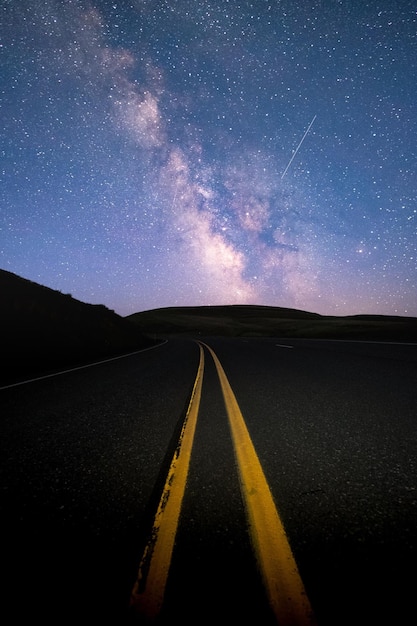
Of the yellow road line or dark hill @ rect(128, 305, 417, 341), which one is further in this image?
dark hill @ rect(128, 305, 417, 341)

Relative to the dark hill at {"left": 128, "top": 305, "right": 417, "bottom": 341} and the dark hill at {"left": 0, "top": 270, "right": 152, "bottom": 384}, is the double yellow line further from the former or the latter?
the dark hill at {"left": 128, "top": 305, "right": 417, "bottom": 341}

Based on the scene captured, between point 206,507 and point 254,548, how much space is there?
0.50 metres

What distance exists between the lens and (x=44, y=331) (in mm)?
13203

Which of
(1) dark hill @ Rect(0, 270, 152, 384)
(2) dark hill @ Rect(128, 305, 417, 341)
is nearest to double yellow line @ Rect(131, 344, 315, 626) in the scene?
(1) dark hill @ Rect(0, 270, 152, 384)

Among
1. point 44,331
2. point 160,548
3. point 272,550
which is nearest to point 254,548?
point 272,550

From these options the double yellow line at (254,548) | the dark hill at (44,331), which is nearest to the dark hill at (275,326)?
the dark hill at (44,331)

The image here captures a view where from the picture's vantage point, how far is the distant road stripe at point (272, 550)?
4.07 feet

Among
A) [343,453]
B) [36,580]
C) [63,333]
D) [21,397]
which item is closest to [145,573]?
[36,580]

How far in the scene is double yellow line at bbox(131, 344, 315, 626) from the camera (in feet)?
4.13

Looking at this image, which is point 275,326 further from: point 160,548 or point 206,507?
point 160,548

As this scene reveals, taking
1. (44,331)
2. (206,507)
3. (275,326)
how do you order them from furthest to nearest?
1. (275,326)
2. (44,331)
3. (206,507)

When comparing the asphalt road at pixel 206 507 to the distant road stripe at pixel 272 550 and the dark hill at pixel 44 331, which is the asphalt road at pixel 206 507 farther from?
the dark hill at pixel 44 331

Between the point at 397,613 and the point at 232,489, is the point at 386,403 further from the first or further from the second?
the point at 397,613

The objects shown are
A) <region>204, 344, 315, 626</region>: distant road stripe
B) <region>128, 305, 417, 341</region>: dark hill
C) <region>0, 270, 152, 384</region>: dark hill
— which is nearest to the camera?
<region>204, 344, 315, 626</region>: distant road stripe
